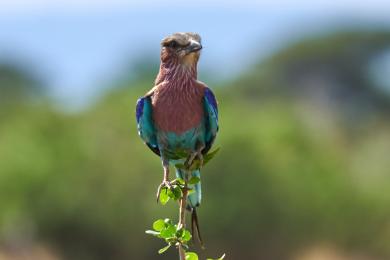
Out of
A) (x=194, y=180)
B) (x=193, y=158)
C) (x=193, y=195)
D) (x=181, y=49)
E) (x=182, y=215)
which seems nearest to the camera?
(x=182, y=215)

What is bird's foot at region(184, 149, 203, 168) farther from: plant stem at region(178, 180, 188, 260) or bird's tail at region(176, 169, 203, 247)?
plant stem at region(178, 180, 188, 260)

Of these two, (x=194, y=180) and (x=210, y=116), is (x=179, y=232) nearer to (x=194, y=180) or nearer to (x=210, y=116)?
(x=194, y=180)

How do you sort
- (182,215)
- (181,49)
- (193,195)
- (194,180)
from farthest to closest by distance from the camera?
(193,195), (181,49), (194,180), (182,215)

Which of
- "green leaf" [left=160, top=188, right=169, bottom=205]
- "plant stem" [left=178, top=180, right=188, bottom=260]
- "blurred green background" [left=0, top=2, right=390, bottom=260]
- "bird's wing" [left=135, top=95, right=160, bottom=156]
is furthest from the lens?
"blurred green background" [left=0, top=2, right=390, bottom=260]

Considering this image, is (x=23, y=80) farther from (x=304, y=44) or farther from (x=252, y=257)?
(x=252, y=257)

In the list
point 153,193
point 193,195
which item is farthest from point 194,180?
point 153,193

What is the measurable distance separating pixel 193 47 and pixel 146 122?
50cm

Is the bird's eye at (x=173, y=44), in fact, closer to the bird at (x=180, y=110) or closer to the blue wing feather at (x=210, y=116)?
the bird at (x=180, y=110)

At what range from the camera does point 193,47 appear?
5.16 metres

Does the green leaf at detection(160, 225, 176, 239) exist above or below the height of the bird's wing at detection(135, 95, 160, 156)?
below

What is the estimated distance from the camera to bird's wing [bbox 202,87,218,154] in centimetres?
538

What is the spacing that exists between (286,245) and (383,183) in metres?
5.80

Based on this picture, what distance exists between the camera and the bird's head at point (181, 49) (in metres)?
5.15

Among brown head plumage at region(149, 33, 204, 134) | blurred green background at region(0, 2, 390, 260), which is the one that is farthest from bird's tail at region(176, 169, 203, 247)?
blurred green background at region(0, 2, 390, 260)
